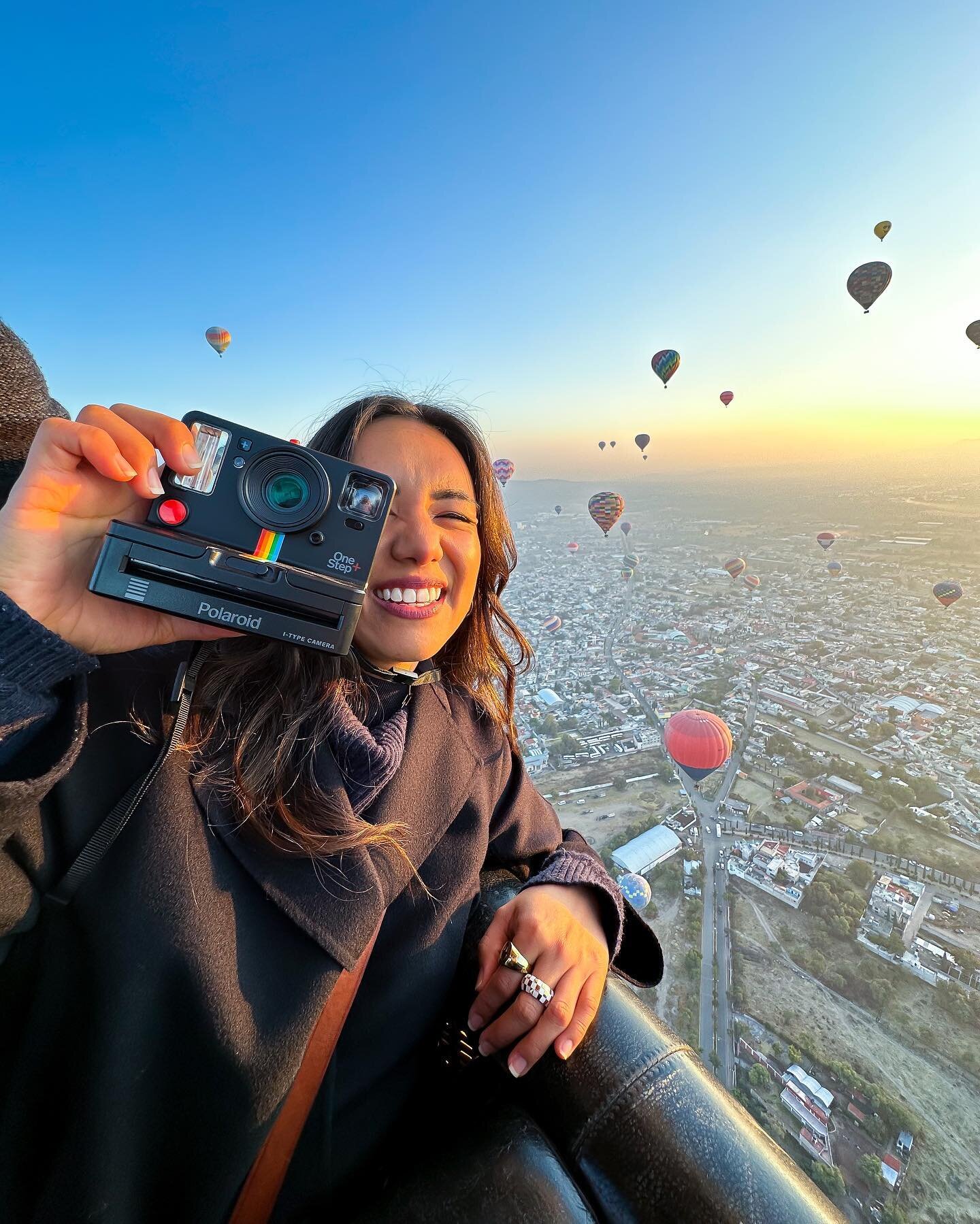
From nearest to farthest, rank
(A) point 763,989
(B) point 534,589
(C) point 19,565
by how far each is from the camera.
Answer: (C) point 19,565
(A) point 763,989
(B) point 534,589

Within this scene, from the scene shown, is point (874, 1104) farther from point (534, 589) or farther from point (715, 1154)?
point (534, 589)

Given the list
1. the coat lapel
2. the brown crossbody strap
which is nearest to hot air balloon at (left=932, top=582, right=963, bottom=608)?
the coat lapel

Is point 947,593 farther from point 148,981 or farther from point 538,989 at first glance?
point 148,981

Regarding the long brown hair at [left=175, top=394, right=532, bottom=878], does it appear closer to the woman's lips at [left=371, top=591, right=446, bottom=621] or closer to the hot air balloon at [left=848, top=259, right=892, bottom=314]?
the woman's lips at [left=371, top=591, right=446, bottom=621]

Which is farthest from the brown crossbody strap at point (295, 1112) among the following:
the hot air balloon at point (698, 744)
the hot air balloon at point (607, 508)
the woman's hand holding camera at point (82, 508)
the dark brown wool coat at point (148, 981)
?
the hot air balloon at point (607, 508)

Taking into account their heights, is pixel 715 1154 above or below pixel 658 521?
below

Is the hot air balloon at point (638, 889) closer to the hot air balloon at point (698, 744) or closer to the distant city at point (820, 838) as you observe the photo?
the distant city at point (820, 838)

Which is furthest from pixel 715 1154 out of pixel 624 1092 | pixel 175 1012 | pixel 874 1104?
pixel 874 1104

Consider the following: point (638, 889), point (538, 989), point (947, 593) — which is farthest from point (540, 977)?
point (947, 593)
